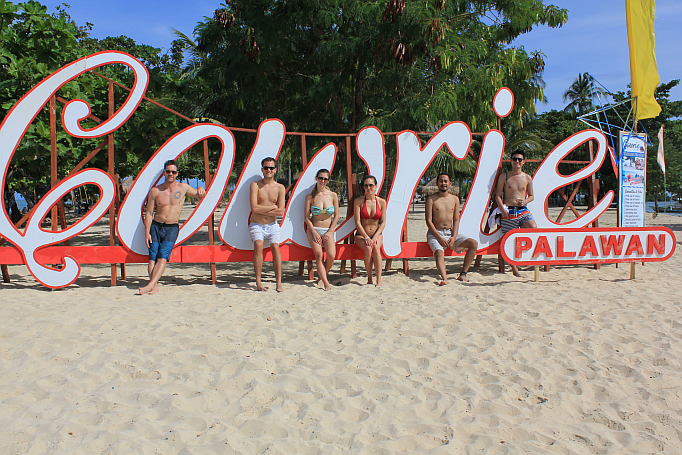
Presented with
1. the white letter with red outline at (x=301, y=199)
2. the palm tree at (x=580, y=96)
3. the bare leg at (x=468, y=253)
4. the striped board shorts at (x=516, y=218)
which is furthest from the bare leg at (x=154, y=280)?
the palm tree at (x=580, y=96)

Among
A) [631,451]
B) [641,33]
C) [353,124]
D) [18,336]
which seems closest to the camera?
[631,451]

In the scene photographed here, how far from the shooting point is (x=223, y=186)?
24.3 feet

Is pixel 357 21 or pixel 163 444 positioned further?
pixel 357 21

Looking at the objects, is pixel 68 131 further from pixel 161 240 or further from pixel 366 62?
pixel 366 62

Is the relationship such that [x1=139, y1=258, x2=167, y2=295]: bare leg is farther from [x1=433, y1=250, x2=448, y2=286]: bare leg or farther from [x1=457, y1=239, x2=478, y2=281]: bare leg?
[x1=457, y1=239, x2=478, y2=281]: bare leg

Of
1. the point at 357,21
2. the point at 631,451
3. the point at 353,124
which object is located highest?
the point at 357,21

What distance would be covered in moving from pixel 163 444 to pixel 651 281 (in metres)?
7.44

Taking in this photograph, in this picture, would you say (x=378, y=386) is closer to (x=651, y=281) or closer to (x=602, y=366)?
(x=602, y=366)

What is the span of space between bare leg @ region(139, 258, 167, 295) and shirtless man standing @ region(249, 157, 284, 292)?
135cm

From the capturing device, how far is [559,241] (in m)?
7.43

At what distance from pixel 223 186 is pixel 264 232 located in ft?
3.30

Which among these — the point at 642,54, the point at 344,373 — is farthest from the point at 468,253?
the point at 642,54

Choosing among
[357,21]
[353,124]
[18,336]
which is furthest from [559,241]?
[18,336]

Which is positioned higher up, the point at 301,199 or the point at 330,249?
the point at 301,199
